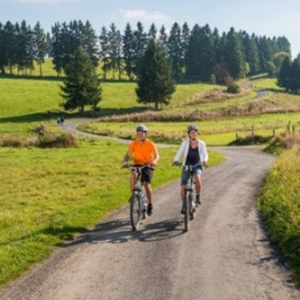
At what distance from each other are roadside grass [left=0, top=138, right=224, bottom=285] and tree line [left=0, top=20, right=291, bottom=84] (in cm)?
9972

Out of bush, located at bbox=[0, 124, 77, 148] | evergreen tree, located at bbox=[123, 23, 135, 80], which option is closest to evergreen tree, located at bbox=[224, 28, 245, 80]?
evergreen tree, located at bbox=[123, 23, 135, 80]

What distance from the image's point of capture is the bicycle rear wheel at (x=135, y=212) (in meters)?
11.0

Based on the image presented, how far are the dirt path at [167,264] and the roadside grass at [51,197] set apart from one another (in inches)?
23.3

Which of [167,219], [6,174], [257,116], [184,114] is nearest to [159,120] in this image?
[184,114]

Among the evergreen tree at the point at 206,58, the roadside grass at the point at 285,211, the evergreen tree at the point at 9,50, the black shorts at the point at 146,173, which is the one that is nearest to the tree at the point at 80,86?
the evergreen tree at the point at 9,50

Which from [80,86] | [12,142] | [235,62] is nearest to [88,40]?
[235,62]

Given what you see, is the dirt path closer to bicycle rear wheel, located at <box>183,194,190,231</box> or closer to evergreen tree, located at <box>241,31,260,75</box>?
bicycle rear wheel, located at <box>183,194,190,231</box>

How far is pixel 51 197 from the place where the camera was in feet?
52.3

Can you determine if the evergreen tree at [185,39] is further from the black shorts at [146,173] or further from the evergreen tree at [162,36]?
the black shorts at [146,173]

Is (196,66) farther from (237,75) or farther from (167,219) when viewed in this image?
(167,219)

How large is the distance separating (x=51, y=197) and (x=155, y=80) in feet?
229

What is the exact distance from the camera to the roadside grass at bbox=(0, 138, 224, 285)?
978 centimetres

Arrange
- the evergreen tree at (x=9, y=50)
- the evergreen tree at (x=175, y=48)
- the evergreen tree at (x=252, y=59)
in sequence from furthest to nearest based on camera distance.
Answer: the evergreen tree at (x=252, y=59) → the evergreen tree at (x=175, y=48) → the evergreen tree at (x=9, y=50)

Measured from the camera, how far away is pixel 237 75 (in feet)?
449
